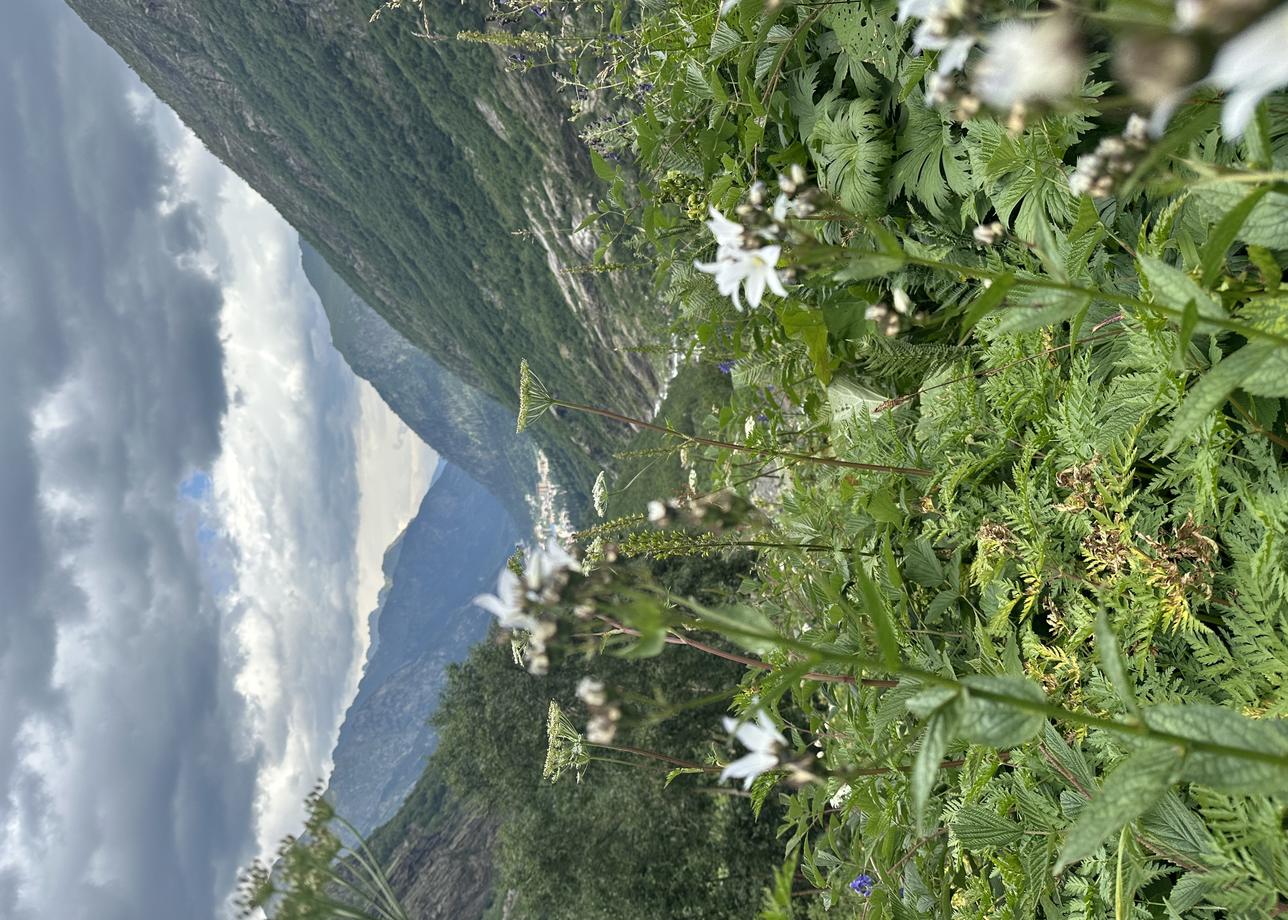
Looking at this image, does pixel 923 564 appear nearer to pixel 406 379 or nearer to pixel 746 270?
pixel 746 270

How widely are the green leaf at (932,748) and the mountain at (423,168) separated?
43.1 metres

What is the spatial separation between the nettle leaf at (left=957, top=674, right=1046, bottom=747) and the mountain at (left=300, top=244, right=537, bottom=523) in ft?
572

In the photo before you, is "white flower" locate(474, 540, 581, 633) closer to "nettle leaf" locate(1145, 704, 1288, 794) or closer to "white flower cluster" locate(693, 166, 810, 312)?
"white flower cluster" locate(693, 166, 810, 312)

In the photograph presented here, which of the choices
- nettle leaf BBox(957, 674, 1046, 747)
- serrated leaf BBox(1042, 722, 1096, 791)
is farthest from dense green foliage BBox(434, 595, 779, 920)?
nettle leaf BBox(957, 674, 1046, 747)

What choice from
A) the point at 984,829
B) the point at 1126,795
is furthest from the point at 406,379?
the point at 1126,795

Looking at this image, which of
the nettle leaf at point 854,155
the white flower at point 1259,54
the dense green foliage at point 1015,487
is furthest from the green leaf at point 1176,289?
the nettle leaf at point 854,155

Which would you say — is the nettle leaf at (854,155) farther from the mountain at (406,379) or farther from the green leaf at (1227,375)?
the mountain at (406,379)

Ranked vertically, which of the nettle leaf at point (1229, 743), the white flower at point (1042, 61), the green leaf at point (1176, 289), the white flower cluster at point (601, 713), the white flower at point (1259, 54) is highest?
the green leaf at point (1176, 289)

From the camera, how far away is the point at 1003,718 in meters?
1.27

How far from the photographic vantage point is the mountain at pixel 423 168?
192 feet

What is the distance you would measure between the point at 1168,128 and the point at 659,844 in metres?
12.0

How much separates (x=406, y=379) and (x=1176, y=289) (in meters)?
192

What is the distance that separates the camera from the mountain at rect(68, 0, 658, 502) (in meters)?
58.7

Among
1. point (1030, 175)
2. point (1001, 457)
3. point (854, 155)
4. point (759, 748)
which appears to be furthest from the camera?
point (854, 155)
